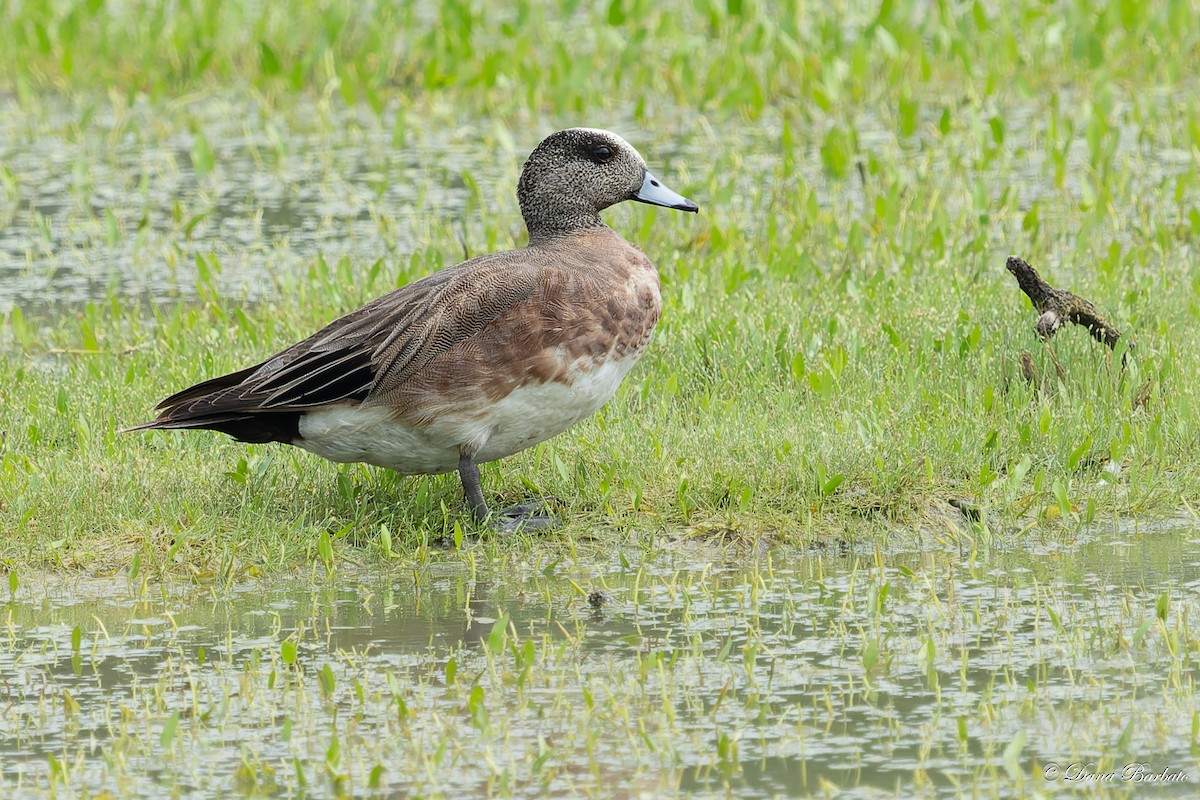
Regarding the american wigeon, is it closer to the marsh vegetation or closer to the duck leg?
the duck leg

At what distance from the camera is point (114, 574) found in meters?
5.66

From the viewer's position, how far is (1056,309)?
6633 mm

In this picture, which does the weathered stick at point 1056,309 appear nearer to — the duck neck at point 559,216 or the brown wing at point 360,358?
the duck neck at point 559,216

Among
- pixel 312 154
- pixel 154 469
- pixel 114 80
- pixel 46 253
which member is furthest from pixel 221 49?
pixel 154 469

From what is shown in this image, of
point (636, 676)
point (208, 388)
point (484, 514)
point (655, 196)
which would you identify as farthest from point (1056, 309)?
point (208, 388)

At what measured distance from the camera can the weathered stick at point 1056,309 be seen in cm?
657

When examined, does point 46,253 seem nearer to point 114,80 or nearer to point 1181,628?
point 114,80

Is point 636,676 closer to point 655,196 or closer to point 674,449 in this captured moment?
point 674,449

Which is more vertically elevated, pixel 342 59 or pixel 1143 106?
pixel 342 59

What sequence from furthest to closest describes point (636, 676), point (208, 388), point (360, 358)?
point (208, 388) < point (360, 358) < point (636, 676)

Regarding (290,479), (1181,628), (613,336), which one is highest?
(613,336)

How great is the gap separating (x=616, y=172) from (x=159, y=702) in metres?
2.56

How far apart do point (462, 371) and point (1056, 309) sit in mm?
2312

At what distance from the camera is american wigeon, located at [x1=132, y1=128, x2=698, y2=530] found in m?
5.59
